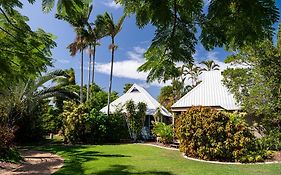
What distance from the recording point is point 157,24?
3064 millimetres

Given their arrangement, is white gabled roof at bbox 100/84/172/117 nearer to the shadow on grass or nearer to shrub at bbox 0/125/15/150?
shrub at bbox 0/125/15/150

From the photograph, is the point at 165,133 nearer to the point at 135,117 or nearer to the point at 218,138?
the point at 135,117

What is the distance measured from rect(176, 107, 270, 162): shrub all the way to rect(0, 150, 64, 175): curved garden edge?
6.82 meters

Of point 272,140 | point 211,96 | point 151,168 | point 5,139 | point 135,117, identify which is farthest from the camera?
point 135,117

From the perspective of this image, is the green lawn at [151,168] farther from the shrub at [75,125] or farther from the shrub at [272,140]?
the shrub at [75,125]

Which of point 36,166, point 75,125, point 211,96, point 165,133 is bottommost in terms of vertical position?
point 36,166

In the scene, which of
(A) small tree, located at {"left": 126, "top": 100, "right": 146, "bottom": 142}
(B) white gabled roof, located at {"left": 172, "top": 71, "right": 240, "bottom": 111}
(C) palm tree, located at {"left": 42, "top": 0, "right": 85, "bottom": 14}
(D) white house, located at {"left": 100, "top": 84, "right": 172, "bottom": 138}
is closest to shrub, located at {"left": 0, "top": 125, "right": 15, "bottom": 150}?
(B) white gabled roof, located at {"left": 172, "top": 71, "right": 240, "bottom": 111}

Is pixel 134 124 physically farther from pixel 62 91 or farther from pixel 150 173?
pixel 150 173

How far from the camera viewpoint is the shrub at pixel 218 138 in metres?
15.2

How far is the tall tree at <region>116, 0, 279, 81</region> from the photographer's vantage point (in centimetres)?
249

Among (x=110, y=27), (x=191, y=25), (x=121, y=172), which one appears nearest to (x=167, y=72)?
(x=191, y=25)

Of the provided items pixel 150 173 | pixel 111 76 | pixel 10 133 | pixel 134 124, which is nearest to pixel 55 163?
pixel 10 133

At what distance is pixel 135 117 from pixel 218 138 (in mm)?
12281

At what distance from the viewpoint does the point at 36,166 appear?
1415 centimetres
